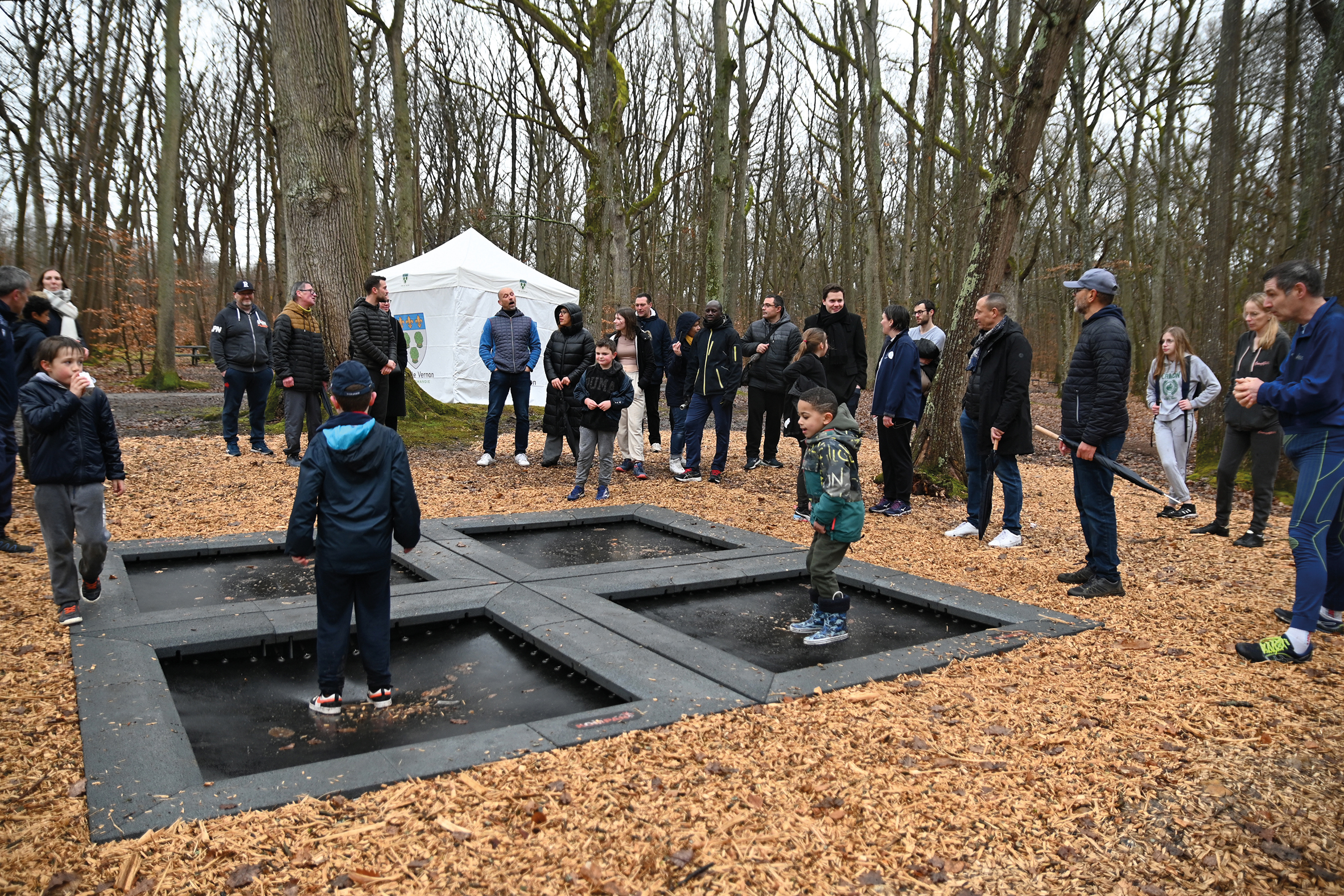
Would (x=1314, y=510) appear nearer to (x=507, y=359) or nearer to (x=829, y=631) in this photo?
(x=829, y=631)

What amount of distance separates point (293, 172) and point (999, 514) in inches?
379

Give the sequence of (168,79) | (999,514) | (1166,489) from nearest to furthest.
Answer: (999,514), (1166,489), (168,79)

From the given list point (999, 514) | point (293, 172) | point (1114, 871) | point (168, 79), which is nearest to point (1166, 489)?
point (999, 514)

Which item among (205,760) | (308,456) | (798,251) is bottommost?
(205,760)

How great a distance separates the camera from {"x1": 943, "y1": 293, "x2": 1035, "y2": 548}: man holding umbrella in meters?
7.34

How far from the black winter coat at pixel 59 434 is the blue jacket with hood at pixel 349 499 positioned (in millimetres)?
1780

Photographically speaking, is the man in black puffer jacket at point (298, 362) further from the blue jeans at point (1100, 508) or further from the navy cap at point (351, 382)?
the blue jeans at point (1100, 508)

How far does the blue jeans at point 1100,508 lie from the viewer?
6207mm

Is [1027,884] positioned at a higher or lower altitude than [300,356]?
lower

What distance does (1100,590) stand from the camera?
6305 mm

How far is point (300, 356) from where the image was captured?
10117 mm

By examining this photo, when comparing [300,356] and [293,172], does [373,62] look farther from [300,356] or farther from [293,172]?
[300,356]

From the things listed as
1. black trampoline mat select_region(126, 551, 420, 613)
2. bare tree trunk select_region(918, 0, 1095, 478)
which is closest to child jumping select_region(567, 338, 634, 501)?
black trampoline mat select_region(126, 551, 420, 613)

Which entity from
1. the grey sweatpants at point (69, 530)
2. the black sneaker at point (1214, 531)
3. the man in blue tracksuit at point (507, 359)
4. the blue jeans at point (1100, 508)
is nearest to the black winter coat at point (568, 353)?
the man in blue tracksuit at point (507, 359)
